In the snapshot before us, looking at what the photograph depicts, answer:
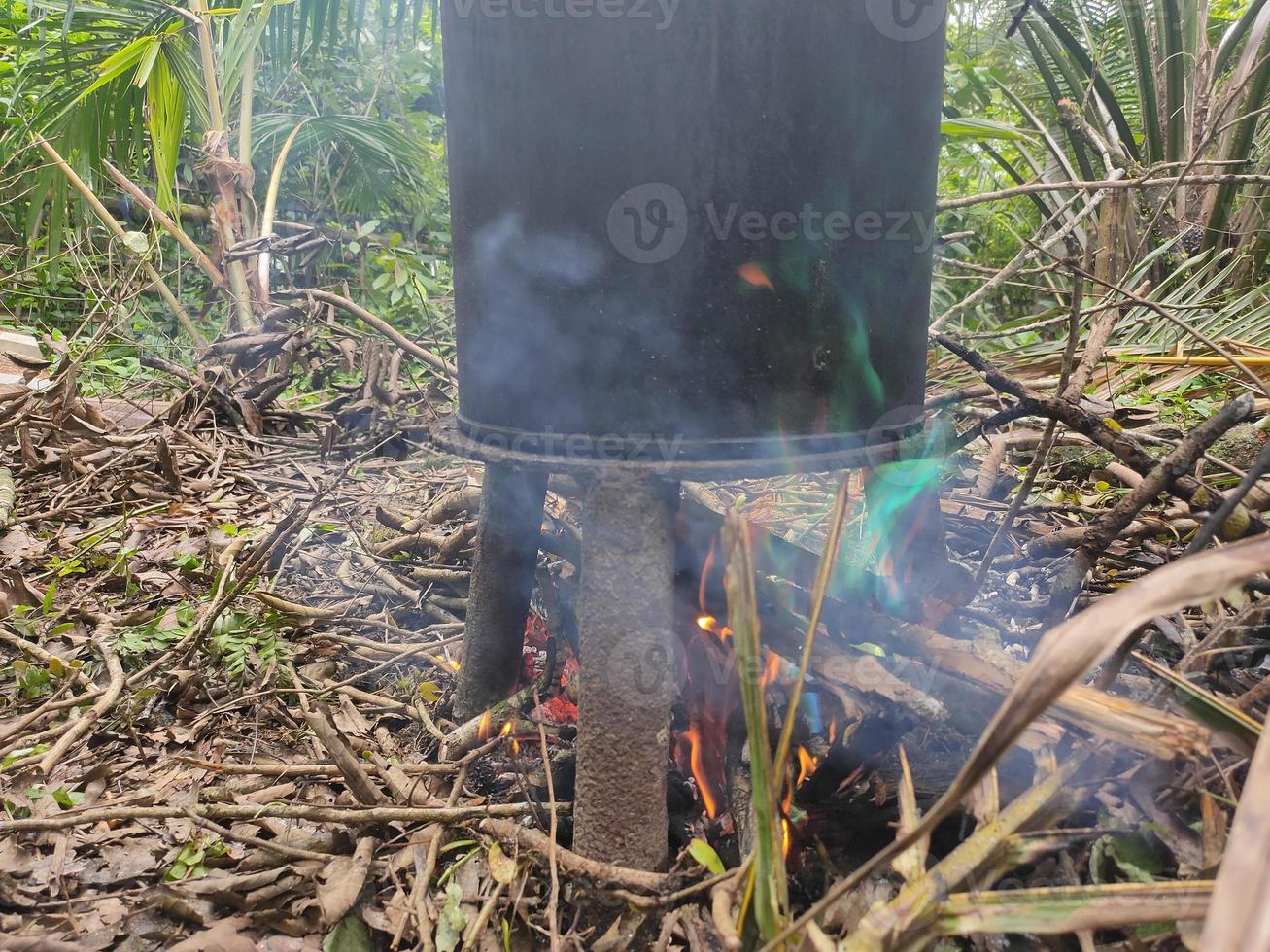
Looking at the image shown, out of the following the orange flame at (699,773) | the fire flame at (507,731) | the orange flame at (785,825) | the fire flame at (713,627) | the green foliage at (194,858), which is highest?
the fire flame at (713,627)

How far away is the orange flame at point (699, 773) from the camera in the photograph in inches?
62.6

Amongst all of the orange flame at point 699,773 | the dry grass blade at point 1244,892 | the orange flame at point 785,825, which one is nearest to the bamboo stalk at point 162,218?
the orange flame at point 699,773

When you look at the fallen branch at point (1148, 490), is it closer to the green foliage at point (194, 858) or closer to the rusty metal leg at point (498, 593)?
the rusty metal leg at point (498, 593)

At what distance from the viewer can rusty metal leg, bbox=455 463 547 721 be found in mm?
1901

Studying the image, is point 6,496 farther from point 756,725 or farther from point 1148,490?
point 1148,490

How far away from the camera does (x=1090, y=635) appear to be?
2.20 feet

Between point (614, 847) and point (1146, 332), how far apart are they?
3.22 meters

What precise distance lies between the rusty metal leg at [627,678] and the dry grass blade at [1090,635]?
0.80m

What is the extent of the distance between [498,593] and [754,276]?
93 cm

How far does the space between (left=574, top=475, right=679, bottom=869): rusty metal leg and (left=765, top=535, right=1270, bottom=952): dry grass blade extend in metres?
0.80

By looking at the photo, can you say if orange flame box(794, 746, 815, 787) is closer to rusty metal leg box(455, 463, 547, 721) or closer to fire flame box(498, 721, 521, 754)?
fire flame box(498, 721, 521, 754)

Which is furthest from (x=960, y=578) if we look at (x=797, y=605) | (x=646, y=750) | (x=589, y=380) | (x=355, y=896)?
(x=355, y=896)

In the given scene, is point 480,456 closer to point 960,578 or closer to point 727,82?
point 727,82

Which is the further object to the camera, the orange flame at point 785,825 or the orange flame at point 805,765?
the orange flame at point 805,765
